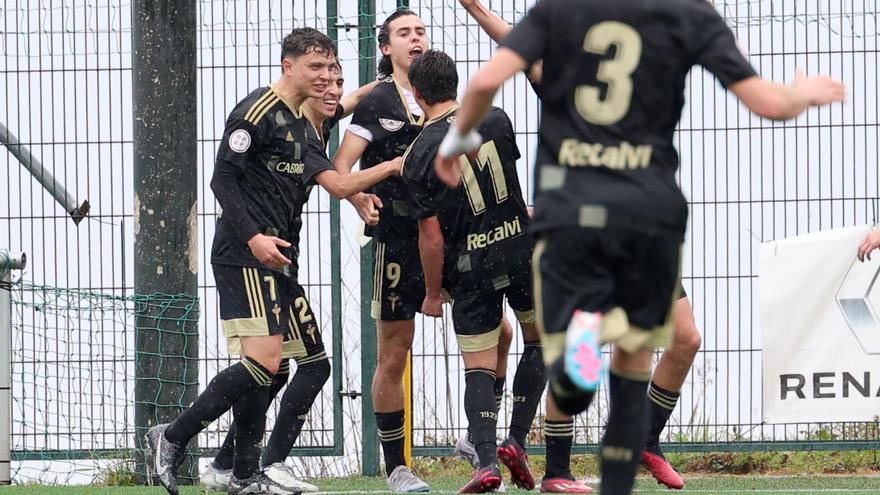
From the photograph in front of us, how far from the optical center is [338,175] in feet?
21.7

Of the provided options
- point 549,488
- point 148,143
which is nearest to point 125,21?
point 148,143

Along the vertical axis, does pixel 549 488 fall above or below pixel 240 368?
below

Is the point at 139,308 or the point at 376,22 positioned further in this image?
the point at 376,22

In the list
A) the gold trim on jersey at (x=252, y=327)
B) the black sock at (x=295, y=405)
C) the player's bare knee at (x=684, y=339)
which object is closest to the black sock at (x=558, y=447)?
the player's bare knee at (x=684, y=339)

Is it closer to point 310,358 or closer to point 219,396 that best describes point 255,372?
point 219,396

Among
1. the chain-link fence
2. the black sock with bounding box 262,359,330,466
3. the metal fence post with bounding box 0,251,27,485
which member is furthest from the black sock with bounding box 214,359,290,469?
the chain-link fence

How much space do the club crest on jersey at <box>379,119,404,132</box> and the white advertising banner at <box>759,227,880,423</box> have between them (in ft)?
8.61

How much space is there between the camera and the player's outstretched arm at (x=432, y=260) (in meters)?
6.80

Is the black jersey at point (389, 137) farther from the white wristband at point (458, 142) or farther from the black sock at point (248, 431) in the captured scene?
the white wristband at point (458, 142)

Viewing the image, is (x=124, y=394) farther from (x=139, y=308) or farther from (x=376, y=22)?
(x=376, y=22)

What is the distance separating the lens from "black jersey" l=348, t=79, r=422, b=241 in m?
7.36

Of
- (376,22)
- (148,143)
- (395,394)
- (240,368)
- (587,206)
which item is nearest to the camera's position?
(587,206)

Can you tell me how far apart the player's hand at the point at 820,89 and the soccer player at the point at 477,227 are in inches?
97.4

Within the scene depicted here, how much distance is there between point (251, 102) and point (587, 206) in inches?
102
